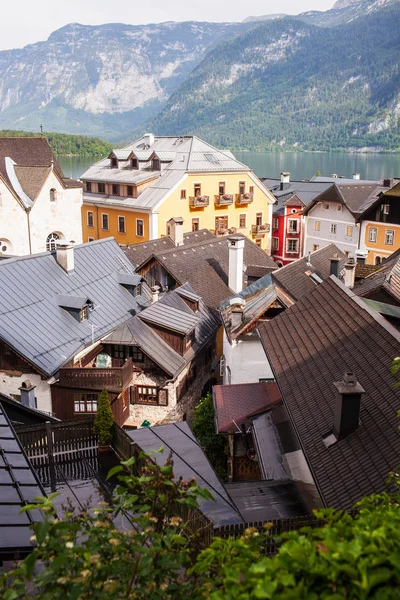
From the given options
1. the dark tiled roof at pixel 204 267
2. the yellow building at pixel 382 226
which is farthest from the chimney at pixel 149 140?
the dark tiled roof at pixel 204 267

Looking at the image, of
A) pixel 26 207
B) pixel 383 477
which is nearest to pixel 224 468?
pixel 383 477

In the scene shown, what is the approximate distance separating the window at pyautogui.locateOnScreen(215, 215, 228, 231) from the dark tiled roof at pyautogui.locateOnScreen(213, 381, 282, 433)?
3211cm

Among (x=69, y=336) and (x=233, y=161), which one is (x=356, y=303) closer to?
(x=69, y=336)

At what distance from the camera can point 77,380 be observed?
64.4 ft

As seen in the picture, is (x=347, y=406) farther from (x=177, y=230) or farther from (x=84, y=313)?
(x=177, y=230)

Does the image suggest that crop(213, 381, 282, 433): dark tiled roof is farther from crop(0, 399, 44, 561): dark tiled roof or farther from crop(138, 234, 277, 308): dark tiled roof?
crop(138, 234, 277, 308): dark tiled roof

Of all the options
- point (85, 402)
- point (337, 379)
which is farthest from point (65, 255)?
point (337, 379)

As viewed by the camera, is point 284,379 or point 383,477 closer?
point 383,477

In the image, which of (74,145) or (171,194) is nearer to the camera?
(171,194)

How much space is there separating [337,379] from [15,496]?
A: 298 inches

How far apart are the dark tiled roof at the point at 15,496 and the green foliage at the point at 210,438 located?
31.9 feet

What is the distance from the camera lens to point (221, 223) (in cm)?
5019

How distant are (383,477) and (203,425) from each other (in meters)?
11.1

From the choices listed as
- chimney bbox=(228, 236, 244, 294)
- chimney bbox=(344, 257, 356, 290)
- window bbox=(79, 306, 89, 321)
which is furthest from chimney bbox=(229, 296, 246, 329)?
chimney bbox=(228, 236, 244, 294)
